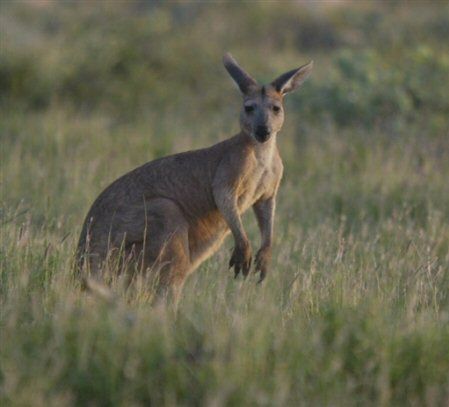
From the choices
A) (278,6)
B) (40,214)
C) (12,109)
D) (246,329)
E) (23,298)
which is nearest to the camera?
(246,329)

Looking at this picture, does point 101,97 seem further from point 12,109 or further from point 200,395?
point 200,395

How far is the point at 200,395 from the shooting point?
4.15 meters

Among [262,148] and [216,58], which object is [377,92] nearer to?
[216,58]

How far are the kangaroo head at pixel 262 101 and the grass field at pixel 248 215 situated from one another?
3.05ft

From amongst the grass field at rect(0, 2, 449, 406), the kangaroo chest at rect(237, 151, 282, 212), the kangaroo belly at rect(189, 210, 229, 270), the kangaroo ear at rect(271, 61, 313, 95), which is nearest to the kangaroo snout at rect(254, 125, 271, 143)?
the kangaroo chest at rect(237, 151, 282, 212)

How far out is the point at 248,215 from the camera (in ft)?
29.0

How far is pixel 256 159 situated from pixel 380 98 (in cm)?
642

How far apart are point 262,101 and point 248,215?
250 cm

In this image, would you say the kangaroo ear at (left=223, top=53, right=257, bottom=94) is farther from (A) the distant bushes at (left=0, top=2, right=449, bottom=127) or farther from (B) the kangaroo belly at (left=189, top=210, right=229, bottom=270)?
(A) the distant bushes at (left=0, top=2, right=449, bottom=127)

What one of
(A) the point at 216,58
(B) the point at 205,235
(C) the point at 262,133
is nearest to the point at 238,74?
(C) the point at 262,133

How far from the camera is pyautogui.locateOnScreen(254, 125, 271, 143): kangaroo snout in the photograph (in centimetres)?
630

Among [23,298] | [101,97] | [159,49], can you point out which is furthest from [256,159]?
[159,49]

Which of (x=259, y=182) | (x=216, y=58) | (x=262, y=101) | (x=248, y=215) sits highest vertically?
(x=216, y=58)

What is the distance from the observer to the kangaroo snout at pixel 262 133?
630cm
